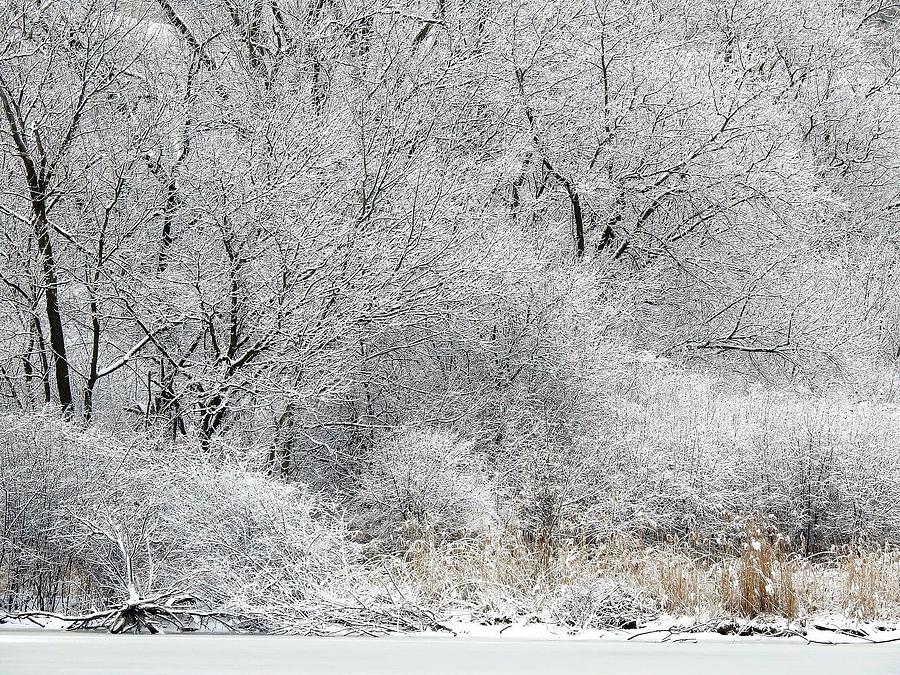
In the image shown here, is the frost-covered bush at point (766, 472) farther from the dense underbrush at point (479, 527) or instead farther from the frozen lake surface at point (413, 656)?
the frozen lake surface at point (413, 656)

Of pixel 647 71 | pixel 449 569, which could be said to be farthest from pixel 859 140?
pixel 449 569

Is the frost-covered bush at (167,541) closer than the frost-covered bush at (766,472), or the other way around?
the frost-covered bush at (167,541)

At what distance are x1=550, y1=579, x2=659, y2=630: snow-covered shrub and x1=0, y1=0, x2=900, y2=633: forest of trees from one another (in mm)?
34

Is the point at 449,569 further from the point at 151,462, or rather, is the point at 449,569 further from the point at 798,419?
the point at 798,419

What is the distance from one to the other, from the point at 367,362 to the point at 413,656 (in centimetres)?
882

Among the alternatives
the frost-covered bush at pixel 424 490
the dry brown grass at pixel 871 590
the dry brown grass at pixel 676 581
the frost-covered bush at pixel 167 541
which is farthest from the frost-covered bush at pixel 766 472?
the frost-covered bush at pixel 167 541

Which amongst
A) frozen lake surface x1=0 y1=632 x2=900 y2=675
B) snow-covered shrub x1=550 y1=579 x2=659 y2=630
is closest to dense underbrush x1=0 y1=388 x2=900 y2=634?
snow-covered shrub x1=550 y1=579 x2=659 y2=630

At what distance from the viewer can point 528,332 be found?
584 inches

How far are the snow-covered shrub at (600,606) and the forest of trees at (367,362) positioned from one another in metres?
0.03

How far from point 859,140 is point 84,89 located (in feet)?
58.7

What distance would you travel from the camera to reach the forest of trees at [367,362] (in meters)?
8.80

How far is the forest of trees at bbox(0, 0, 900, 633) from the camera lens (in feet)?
28.9

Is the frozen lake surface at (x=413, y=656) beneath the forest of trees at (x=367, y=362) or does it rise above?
beneath

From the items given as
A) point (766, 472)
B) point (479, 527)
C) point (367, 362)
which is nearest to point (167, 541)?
point (479, 527)
